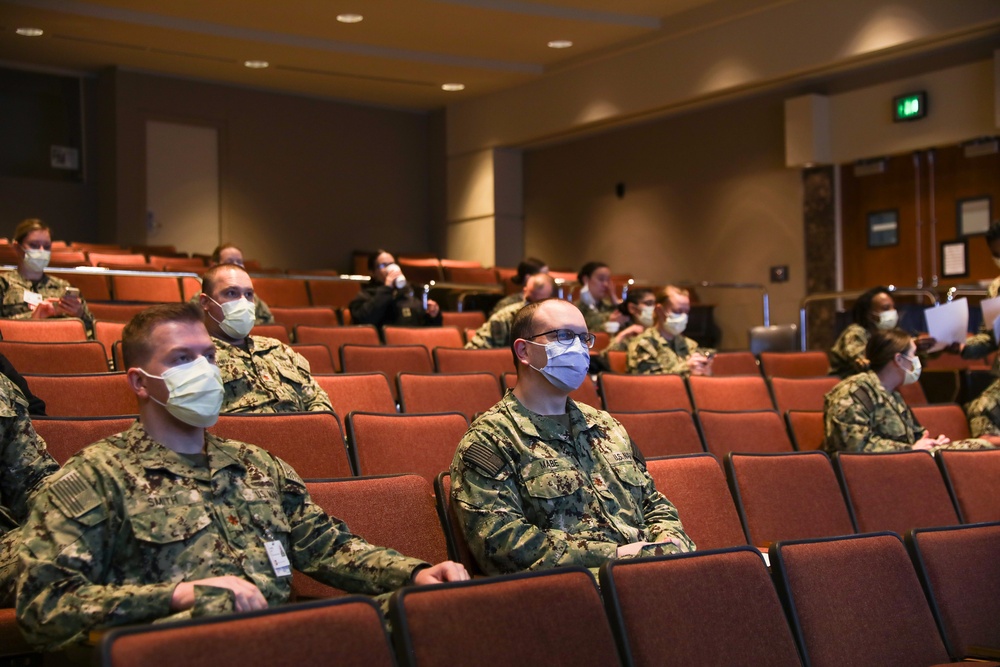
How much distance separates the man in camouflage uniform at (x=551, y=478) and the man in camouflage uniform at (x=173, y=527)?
0.35m

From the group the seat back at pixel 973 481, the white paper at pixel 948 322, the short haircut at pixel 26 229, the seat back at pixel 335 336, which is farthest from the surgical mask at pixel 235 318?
the white paper at pixel 948 322

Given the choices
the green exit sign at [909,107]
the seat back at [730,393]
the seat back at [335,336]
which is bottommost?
the seat back at [730,393]

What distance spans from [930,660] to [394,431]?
1526 millimetres

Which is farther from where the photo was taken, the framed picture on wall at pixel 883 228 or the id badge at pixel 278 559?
Answer: the framed picture on wall at pixel 883 228

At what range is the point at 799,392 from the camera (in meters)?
5.02

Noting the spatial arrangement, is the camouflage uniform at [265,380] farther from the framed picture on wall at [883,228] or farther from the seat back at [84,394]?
the framed picture on wall at [883,228]

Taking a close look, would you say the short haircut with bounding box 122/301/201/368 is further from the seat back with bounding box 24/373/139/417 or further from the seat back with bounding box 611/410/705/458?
the seat back with bounding box 611/410/705/458

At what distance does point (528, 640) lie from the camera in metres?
1.68

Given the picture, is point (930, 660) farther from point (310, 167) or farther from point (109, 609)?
point (310, 167)

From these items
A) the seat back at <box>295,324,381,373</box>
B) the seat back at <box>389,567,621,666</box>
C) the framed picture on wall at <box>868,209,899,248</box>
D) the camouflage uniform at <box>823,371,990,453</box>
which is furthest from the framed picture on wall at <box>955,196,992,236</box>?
the seat back at <box>389,567,621,666</box>

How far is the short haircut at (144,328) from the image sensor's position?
2.06m

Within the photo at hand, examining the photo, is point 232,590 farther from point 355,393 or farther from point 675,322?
point 675,322

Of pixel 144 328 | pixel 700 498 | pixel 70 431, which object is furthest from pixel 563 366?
pixel 70 431

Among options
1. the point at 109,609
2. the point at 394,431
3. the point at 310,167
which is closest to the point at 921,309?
the point at 394,431
